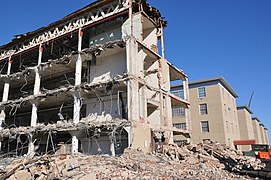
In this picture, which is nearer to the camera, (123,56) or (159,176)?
(159,176)

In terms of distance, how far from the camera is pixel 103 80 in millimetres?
20656

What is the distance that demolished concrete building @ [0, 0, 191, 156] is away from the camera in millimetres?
18094

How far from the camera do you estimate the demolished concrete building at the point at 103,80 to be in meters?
18.1

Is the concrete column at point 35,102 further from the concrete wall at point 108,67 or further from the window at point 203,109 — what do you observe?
the window at point 203,109

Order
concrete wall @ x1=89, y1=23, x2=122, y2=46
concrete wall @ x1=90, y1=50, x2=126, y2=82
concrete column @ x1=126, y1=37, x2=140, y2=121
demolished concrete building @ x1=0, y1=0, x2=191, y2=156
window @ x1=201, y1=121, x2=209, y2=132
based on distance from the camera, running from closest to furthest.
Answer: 1. concrete column @ x1=126, y1=37, x2=140, y2=121
2. demolished concrete building @ x1=0, y1=0, x2=191, y2=156
3. concrete wall @ x1=90, y1=50, x2=126, y2=82
4. concrete wall @ x1=89, y1=23, x2=122, y2=46
5. window @ x1=201, y1=121, x2=209, y2=132

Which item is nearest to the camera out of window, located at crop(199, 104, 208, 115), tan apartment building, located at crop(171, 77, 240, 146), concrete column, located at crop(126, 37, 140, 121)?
concrete column, located at crop(126, 37, 140, 121)

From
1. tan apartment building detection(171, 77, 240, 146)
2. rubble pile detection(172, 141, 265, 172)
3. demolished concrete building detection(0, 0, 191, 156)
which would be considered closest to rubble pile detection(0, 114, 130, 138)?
demolished concrete building detection(0, 0, 191, 156)

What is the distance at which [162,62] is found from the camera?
923 inches

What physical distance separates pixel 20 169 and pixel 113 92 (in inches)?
461

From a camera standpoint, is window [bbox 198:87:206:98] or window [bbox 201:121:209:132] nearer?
window [bbox 201:121:209:132]

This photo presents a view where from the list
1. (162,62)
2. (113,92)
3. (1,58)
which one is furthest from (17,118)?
(162,62)

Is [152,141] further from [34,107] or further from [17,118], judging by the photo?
[17,118]

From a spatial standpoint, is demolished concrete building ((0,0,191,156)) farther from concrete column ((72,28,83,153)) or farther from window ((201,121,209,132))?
window ((201,121,209,132))

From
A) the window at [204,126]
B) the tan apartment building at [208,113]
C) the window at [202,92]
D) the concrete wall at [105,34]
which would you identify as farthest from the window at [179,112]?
the concrete wall at [105,34]
